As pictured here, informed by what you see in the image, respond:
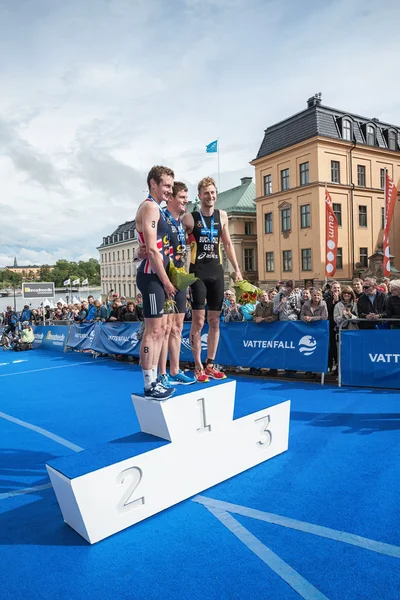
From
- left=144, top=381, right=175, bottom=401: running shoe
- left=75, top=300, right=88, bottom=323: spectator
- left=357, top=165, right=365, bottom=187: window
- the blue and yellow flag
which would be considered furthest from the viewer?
left=357, top=165, right=365, bottom=187: window

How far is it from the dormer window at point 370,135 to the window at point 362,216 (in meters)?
5.41

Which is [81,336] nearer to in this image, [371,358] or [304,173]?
[371,358]

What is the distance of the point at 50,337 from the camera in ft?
55.8

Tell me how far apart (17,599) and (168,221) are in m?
3.16

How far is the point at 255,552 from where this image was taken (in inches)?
113

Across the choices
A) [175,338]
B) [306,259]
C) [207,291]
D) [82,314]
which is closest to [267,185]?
[306,259]

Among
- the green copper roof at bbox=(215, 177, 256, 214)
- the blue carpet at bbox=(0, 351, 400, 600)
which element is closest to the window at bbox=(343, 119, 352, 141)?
the green copper roof at bbox=(215, 177, 256, 214)

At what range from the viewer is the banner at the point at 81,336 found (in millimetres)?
14447

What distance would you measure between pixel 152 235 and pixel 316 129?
106 ft

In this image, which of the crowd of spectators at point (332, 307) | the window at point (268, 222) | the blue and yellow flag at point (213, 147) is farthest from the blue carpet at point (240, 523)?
the window at point (268, 222)

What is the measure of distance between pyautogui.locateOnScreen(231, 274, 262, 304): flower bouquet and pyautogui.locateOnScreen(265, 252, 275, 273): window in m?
33.7

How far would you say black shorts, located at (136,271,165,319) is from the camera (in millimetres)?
4023

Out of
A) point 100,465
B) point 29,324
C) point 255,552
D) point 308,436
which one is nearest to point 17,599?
point 100,465

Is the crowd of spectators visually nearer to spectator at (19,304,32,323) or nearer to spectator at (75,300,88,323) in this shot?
spectator at (75,300,88,323)
